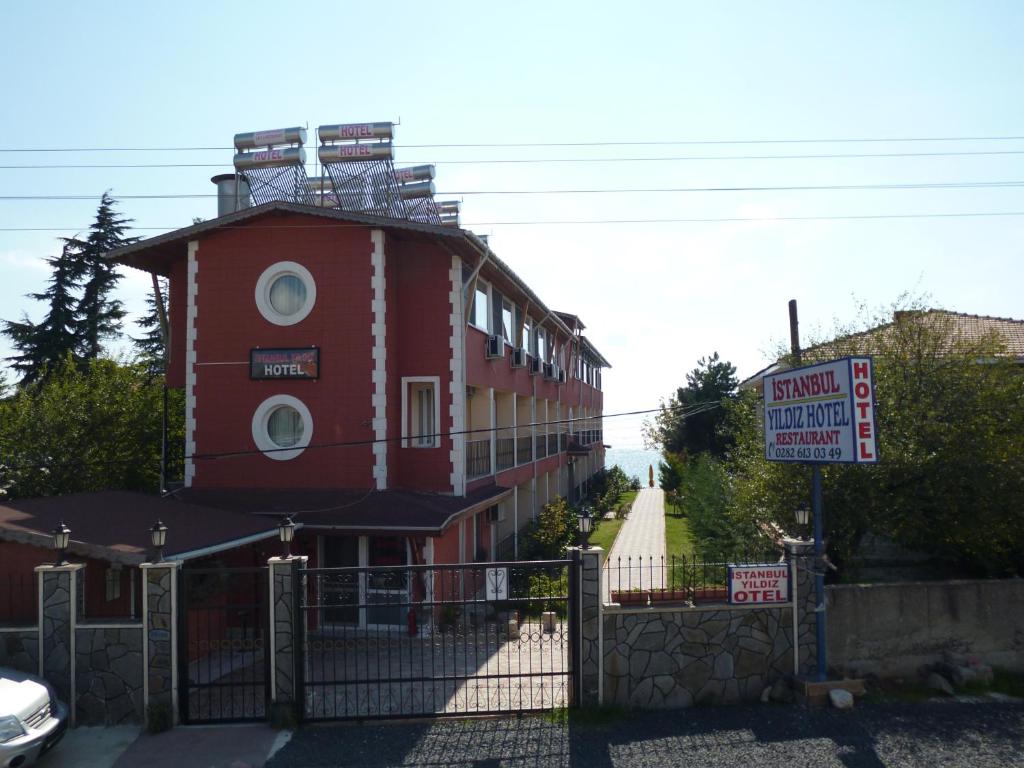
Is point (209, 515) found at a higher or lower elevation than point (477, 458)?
lower

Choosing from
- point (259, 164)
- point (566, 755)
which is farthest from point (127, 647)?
point (259, 164)

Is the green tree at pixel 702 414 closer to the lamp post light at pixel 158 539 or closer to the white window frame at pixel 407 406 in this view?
the white window frame at pixel 407 406

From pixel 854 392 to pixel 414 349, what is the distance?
9.76m

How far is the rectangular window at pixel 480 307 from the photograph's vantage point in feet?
58.0

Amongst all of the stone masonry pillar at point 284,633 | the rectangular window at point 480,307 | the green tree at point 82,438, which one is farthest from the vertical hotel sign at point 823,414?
the green tree at point 82,438

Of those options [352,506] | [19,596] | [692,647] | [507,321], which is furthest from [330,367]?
[692,647]

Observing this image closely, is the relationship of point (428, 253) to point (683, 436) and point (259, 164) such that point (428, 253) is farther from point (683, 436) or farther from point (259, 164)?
point (683, 436)

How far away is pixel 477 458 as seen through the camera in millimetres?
17953

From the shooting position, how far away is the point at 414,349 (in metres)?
16.3

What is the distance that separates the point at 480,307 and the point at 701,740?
1167 cm

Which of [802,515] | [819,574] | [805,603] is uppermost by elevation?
[802,515]

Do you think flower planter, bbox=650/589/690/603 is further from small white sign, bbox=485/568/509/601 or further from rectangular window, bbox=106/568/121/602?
rectangular window, bbox=106/568/121/602

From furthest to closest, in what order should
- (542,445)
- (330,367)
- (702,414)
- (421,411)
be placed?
(702,414), (542,445), (421,411), (330,367)

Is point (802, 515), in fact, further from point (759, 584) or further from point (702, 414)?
point (702, 414)
